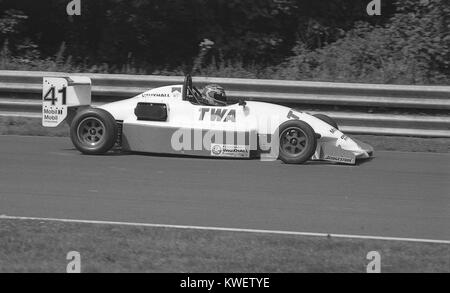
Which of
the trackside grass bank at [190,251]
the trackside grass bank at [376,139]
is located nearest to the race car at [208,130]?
the trackside grass bank at [376,139]

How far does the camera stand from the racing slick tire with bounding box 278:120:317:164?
10.4 metres

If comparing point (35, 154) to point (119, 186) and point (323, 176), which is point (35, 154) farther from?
point (323, 176)

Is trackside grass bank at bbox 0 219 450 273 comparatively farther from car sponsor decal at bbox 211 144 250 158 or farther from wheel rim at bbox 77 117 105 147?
wheel rim at bbox 77 117 105 147

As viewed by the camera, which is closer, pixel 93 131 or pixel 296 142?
pixel 296 142

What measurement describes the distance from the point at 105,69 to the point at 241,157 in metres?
5.37

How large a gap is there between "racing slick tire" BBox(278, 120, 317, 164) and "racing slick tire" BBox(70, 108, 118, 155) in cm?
212

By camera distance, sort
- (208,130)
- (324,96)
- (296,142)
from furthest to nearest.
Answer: (324,96)
(208,130)
(296,142)

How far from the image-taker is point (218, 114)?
424 inches

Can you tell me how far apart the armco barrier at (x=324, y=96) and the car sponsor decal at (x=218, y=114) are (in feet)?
6.89

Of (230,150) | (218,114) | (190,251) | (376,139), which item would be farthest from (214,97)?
(190,251)

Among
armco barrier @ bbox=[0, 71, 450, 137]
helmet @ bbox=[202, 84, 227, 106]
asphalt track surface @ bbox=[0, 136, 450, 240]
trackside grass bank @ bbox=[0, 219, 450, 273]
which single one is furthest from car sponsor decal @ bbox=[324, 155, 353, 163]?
trackside grass bank @ bbox=[0, 219, 450, 273]

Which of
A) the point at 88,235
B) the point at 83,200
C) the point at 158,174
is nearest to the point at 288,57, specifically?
the point at 158,174

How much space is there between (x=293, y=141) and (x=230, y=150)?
0.81 meters

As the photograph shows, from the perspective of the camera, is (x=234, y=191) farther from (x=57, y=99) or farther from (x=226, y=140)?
(x=57, y=99)
